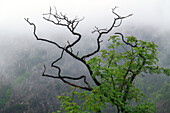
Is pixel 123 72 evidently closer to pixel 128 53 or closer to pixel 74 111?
pixel 128 53

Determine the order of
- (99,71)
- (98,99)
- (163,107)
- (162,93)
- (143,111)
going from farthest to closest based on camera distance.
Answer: (162,93), (163,107), (143,111), (99,71), (98,99)

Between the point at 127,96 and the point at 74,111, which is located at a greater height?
the point at 127,96

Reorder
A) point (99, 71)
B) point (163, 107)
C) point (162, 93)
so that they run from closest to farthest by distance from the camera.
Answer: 1. point (99, 71)
2. point (163, 107)
3. point (162, 93)

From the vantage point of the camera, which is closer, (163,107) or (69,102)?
(69,102)

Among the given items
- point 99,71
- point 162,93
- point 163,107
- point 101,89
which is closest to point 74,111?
point 101,89

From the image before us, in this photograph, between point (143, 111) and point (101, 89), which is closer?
point (101, 89)

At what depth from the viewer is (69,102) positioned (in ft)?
30.0

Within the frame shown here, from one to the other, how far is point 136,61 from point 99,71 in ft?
7.98

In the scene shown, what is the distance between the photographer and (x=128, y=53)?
10734mm

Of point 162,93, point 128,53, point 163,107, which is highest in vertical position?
point 128,53

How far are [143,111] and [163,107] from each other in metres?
168

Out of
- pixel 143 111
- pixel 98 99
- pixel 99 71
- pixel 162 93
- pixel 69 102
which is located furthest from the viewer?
pixel 162 93

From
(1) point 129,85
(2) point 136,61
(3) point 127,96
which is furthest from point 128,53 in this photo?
(3) point 127,96

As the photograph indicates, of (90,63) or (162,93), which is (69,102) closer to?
(90,63)
